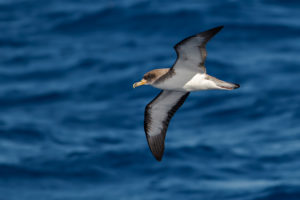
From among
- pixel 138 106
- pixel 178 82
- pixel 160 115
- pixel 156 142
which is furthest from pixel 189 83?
pixel 138 106

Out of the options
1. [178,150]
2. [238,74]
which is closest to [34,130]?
[178,150]

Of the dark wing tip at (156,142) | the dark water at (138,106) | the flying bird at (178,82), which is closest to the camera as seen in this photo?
the flying bird at (178,82)

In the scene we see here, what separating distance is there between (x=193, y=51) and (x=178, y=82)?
764mm

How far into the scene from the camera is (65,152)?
2381cm

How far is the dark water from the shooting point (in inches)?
870

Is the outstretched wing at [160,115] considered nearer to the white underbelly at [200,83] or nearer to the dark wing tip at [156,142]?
the dark wing tip at [156,142]

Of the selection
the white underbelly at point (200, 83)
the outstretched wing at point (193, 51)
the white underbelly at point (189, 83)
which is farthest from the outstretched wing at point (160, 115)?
the outstretched wing at point (193, 51)

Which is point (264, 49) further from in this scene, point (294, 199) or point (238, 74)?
point (294, 199)

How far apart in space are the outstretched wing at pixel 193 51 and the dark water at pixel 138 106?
33.8 ft

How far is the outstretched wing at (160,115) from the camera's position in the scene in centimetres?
1162

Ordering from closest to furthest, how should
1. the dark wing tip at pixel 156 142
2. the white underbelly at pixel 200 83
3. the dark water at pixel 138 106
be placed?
the white underbelly at pixel 200 83 < the dark wing tip at pixel 156 142 < the dark water at pixel 138 106

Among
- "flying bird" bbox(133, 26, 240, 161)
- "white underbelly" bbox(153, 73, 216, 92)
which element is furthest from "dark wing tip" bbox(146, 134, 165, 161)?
"white underbelly" bbox(153, 73, 216, 92)

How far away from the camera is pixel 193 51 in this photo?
32.7 ft

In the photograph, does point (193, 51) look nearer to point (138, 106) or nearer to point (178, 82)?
point (178, 82)
